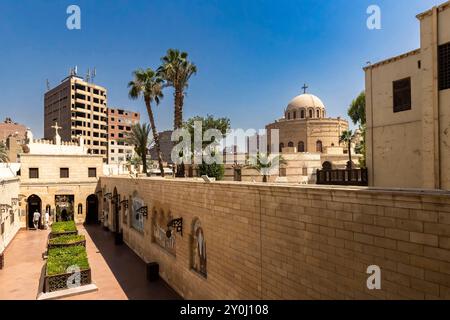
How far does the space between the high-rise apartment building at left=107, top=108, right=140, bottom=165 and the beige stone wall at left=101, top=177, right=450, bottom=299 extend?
79028mm

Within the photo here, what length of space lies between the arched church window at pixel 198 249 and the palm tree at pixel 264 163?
26.4m

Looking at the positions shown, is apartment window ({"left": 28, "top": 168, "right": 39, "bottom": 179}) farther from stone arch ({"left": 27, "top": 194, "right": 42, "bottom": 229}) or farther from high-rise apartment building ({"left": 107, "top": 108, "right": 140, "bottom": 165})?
high-rise apartment building ({"left": 107, "top": 108, "right": 140, "bottom": 165})

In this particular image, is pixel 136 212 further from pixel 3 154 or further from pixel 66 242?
pixel 3 154

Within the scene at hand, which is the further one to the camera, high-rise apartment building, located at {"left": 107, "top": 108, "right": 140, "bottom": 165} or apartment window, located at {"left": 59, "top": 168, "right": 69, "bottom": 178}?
high-rise apartment building, located at {"left": 107, "top": 108, "right": 140, "bottom": 165}

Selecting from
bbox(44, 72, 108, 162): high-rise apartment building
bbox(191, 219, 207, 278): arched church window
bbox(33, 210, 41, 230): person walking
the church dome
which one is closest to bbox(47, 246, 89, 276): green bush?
bbox(191, 219, 207, 278): arched church window

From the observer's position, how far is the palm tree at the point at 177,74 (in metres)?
29.1

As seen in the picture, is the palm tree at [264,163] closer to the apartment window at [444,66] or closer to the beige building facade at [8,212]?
the apartment window at [444,66]

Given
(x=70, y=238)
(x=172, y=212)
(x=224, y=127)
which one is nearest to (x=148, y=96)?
(x=224, y=127)

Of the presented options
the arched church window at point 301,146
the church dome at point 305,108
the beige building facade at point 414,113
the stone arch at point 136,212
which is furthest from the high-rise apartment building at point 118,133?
the beige building facade at point 414,113

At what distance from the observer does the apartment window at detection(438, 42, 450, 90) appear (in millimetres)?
12898

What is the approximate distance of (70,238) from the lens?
687 inches

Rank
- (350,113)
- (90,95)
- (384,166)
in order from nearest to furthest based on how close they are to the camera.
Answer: (384,166) → (350,113) → (90,95)

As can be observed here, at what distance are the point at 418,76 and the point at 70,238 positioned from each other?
20.7m
